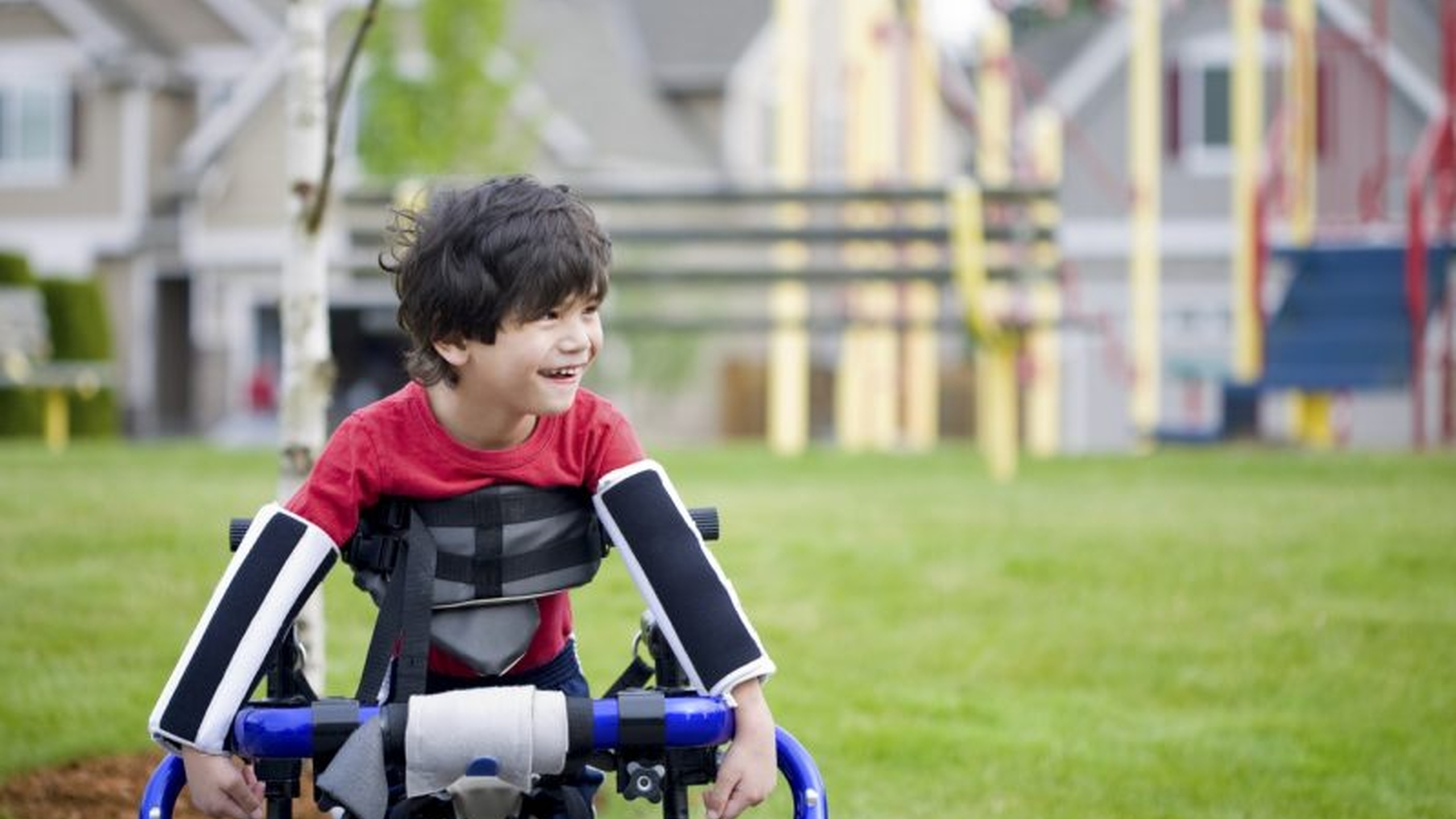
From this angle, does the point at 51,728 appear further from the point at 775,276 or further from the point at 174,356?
the point at 174,356

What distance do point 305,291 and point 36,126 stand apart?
30725mm

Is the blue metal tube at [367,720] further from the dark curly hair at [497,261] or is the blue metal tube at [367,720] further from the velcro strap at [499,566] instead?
the dark curly hair at [497,261]

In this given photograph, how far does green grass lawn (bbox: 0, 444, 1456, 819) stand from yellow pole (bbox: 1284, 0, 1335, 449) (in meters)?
5.31

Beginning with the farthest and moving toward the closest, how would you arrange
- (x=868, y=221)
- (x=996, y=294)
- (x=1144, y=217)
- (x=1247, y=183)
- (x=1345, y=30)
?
1. (x=1345, y=30)
2. (x=868, y=221)
3. (x=996, y=294)
4. (x=1144, y=217)
5. (x=1247, y=183)

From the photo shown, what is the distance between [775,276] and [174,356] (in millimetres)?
22365

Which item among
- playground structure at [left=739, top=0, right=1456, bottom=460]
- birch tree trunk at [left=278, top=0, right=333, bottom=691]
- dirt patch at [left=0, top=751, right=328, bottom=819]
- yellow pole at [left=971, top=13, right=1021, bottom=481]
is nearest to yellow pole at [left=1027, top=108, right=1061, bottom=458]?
playground structure at [left=739, top=0, right=1456, bottom=460]

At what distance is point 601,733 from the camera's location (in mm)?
2469

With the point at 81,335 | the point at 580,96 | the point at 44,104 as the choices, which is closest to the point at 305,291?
the point at 81,335

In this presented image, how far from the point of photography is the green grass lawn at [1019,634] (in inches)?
189

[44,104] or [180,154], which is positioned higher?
[44,104]

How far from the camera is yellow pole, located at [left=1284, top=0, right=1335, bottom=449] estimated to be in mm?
14781

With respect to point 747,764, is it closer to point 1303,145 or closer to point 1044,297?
point 1044,297

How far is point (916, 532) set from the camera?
26.4 ft

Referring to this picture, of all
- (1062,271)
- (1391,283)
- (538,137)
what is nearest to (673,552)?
(1062,271)
